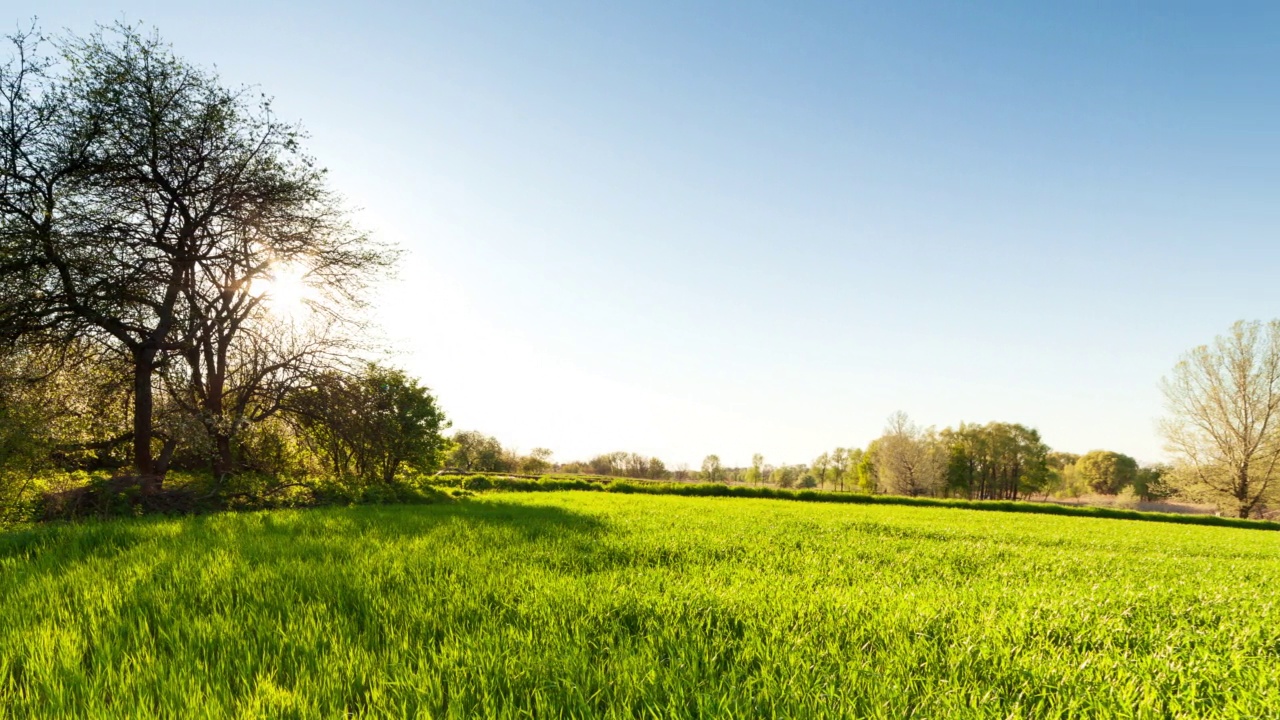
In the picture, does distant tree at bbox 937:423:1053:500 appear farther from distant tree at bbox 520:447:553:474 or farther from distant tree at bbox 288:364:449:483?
distant tree at bbox 288:364:449:483

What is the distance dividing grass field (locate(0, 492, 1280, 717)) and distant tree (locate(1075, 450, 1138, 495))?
374 feet

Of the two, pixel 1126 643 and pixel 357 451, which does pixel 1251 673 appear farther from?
pixel 357 451

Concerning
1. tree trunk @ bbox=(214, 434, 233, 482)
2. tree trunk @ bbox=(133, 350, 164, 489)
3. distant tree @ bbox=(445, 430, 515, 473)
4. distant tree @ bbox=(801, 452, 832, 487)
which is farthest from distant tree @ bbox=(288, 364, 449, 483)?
distant tree @ bbox=(801, 452, 832, 487)

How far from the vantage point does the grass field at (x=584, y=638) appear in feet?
7.30

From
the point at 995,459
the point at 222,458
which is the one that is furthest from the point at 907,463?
the point at 222,458

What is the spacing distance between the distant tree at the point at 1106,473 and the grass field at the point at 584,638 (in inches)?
4484

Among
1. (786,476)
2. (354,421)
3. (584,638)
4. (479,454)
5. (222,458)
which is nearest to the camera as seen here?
(584,638)

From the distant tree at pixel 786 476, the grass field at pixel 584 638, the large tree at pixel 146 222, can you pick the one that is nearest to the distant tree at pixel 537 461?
the distant tree at pixel 786 476

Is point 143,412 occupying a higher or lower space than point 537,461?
higher

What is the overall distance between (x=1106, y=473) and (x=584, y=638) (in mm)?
122143

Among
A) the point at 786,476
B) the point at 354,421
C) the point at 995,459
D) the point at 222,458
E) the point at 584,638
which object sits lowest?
the point at 786,476

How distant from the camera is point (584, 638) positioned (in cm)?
291

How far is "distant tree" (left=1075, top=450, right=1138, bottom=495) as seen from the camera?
87.2m

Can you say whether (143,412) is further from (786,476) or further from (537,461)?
(786,476)
